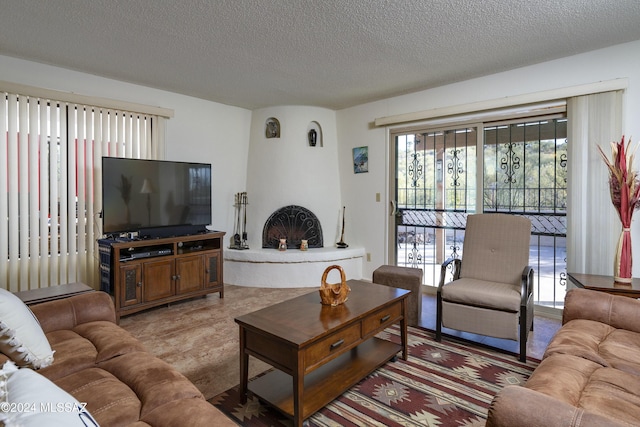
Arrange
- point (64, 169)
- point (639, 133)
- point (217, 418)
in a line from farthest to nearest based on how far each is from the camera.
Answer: point (64, 169)
point (639, 133)
point (217, 418)

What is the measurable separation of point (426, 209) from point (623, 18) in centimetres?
239

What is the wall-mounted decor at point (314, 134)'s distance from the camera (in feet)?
16.4

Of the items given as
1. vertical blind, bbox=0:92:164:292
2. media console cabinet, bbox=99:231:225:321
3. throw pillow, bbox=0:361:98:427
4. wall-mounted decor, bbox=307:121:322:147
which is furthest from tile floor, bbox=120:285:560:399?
wall-mounted decor, bbox=307:121:322:147

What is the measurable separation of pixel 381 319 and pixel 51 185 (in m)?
3.28

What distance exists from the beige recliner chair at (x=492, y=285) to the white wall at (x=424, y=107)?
890 millimetres

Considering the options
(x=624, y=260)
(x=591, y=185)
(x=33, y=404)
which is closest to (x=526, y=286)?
(x=624, y=260)

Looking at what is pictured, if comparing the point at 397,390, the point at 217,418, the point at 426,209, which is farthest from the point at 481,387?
the point at 426,209

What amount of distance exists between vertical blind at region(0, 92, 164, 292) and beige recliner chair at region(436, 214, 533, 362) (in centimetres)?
348

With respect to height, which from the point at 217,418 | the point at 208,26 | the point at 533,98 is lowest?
the point at 217,418

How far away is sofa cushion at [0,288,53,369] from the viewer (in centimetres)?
138

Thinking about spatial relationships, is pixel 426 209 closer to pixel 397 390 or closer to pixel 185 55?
pixel 397 390

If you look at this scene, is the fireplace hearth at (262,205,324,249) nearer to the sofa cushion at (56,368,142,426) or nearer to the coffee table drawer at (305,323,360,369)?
the coffee table drawer at (305,323,360,369)

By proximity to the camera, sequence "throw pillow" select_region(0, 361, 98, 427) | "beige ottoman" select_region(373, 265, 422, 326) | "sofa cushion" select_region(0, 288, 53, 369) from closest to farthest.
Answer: "throw pillow" select_region(0, 361, 98, 427) → "sofa cushion" select_region(0, 288, 53, 369) → "beige ottoman" select_region(373, 265, 422, 326)

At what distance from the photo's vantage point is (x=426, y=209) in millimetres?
4289
